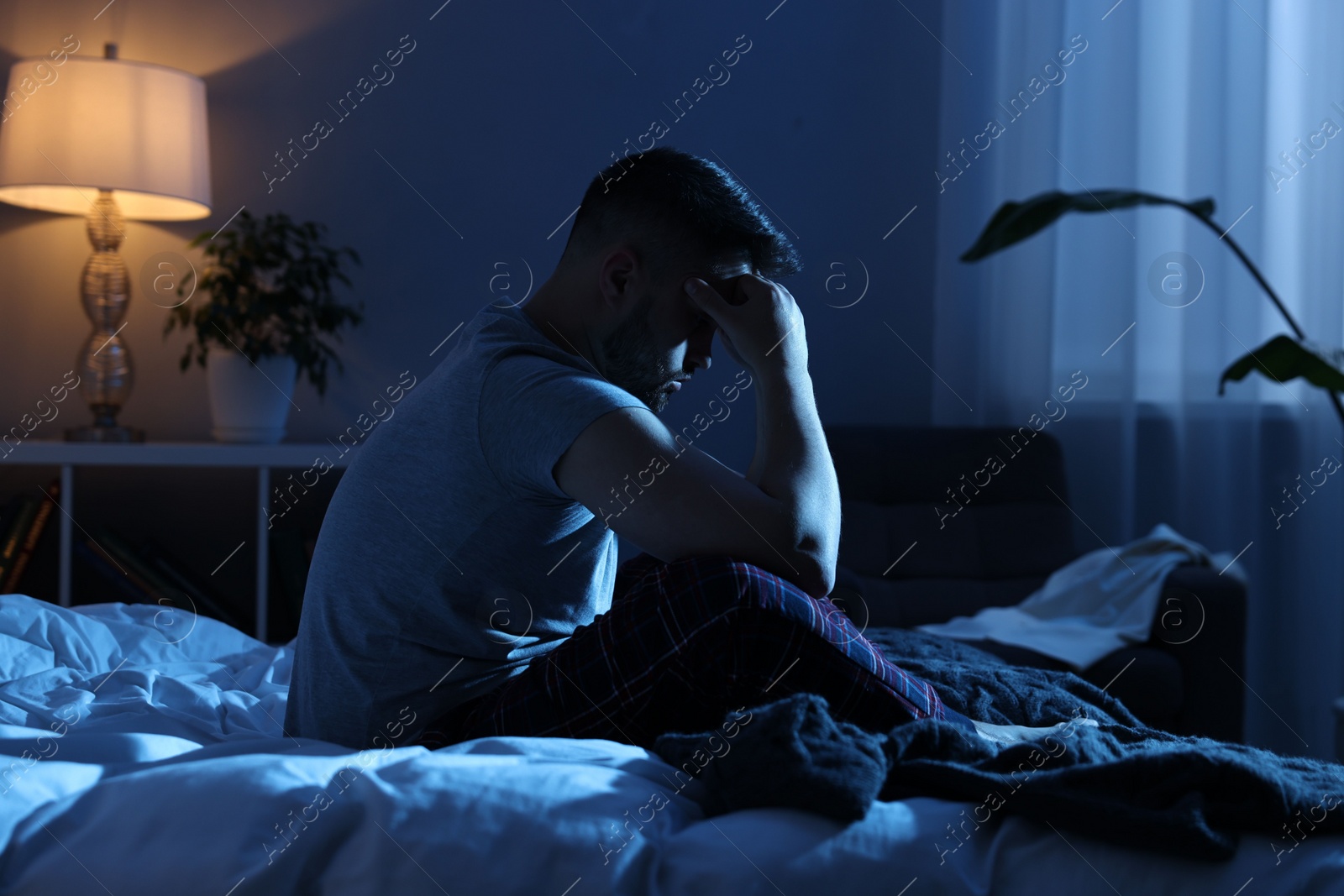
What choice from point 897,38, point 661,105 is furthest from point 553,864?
point 897,38

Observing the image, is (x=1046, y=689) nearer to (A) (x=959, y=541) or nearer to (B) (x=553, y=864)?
(B) (x=553, y=864)

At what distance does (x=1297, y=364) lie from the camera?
176cm

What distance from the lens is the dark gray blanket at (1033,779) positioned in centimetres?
65

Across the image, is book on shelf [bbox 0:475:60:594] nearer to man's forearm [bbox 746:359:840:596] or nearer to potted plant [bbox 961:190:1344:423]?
man's forearm [bbox 746:359:840:596]

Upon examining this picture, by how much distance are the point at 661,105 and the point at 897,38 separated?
2.12ft

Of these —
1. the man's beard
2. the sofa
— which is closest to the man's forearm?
the man's beard

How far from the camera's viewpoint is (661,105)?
8.80ft

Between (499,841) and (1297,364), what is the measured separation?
1652 millimetres

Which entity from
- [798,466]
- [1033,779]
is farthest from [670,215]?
[1033,779]

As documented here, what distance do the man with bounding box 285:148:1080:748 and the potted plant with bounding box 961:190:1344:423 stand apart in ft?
3.21

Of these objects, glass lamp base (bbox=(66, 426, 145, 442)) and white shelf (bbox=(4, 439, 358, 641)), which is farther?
glass lamp base (bbox=(66, 426, 145, 442))

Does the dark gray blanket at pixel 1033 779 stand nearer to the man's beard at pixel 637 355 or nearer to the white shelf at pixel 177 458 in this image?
the man's beard at pixel 637 355

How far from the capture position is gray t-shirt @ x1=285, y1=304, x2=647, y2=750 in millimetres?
931

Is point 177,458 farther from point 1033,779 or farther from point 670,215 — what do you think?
point 1033,779
